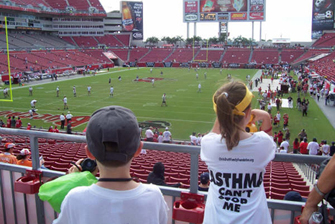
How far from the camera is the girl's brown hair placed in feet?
7.31

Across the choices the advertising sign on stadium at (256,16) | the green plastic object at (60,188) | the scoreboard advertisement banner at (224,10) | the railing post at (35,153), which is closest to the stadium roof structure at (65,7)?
the scoreboard advertisement banner at (224,10)

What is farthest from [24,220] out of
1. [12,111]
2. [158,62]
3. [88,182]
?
[158,62]

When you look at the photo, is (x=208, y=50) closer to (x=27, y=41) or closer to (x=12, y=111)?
(x=27, y=41)

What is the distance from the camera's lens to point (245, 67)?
6706cm

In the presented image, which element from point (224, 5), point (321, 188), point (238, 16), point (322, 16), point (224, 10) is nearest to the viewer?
point (321, 188)

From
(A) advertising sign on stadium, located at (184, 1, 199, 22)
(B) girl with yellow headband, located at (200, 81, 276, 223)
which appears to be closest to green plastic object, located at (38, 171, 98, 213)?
(B) girl with yellow headband, located at (200, 81, 276, 223)

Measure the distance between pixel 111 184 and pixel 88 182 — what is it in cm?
37

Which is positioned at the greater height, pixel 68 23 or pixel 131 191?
pixel 68 23

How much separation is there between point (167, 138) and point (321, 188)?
1335cm

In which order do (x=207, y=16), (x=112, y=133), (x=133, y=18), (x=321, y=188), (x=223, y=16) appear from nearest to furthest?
(x=112, y=133), (x=321, y=188), (x=223, y=16), (x=207, y=16), (x=133, y=18)

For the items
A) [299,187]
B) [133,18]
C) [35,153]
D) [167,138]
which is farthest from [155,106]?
[133,18]

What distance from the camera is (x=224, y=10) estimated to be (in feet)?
245

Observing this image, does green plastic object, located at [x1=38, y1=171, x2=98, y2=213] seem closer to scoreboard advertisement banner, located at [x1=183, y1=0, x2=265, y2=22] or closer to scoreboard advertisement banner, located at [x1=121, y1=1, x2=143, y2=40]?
scoreboard advertisement banner, located at [x1=183, y1=0, x2=265, y2=22]

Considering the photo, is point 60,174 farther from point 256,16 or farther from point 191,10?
point 191,10
